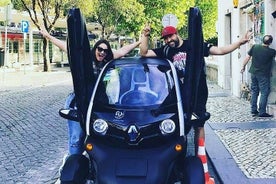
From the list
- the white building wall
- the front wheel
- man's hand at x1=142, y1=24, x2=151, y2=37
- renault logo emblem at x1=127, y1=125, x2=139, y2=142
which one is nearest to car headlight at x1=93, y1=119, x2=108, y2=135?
renault logo emblem at x1=127, y1=125, x2=139, y2=142

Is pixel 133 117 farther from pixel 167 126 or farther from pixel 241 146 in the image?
pixel 241 146

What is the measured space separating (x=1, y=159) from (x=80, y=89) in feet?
9.98

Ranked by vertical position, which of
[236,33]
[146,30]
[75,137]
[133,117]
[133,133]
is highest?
[236,33]

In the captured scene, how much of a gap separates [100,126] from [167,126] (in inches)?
25.4

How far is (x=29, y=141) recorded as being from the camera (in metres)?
9.24

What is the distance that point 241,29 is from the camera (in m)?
17.0

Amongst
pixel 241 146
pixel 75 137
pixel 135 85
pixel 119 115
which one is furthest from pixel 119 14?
pixel 119 115

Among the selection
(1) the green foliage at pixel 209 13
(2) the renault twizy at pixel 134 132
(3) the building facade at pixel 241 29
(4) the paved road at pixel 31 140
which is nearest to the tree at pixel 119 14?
(1) the green foliage at pixel 209 13

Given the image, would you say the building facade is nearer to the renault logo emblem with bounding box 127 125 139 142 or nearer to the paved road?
the paved road

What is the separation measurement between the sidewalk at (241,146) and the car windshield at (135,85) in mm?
1832

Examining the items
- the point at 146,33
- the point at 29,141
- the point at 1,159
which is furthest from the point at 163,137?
Answer: the point at 29,141

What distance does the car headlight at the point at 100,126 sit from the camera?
16.1ft

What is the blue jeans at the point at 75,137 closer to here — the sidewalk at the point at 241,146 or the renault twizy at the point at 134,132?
the renault twizy at the point at 134,132

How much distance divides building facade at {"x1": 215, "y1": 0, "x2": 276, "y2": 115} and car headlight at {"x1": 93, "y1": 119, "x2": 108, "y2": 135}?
5.91 m
